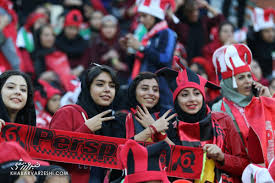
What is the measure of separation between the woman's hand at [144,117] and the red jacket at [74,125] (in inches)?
22.7

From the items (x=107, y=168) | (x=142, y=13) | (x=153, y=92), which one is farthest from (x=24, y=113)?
(x=142, y=13)

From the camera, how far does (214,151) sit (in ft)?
20.4

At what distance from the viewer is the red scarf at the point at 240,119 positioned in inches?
272

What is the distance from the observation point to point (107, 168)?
21.4ft

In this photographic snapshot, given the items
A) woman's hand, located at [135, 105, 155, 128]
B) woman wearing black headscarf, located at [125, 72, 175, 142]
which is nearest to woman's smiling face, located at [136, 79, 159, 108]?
woman wearing black headscarf, located at [125, 72, 175, 142]

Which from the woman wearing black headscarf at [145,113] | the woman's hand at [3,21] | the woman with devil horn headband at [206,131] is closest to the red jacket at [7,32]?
the woman's hand at [3,21]

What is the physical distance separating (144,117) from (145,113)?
0.17 m

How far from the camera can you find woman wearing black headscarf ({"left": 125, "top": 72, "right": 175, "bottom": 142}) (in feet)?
20.6

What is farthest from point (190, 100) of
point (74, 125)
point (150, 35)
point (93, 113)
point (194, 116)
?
point (150, 35)

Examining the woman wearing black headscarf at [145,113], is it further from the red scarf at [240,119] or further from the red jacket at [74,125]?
the red scarf at [240,119]

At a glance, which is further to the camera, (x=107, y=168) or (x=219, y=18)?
(x=219, y=18)

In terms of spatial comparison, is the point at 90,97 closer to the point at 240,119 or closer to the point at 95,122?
the point at 95,122

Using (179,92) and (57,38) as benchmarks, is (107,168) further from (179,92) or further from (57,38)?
(57,38)

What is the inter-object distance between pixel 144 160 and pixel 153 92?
213 cm
